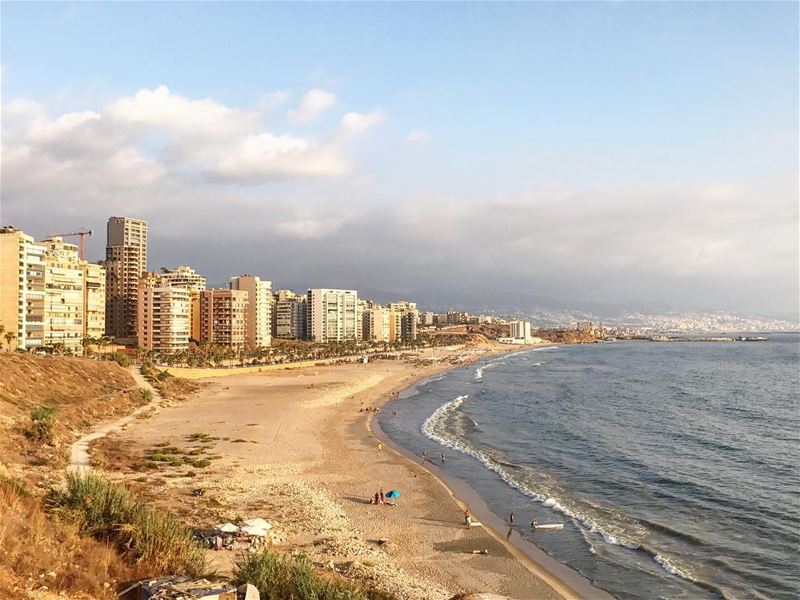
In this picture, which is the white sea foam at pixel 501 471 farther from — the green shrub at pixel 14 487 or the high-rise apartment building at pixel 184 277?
the high-rise apartment building at pixel 184 277

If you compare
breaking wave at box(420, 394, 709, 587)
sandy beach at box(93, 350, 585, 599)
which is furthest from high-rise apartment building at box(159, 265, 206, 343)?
breaking wave at box(420, 394, 709, 587)

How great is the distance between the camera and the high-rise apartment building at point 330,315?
18388 cm

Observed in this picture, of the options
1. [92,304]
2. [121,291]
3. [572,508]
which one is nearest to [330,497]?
[572,508]

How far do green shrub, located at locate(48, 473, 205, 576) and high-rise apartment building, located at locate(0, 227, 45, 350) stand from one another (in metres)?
63.1

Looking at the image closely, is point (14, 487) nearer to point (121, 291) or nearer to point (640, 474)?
point (640, 474)

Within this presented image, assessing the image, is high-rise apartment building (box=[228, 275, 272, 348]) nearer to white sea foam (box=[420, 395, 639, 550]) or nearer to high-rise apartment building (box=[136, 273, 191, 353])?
high-rise apartment building (box=[136, 273, 191, 353])

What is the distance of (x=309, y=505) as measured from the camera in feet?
82.7

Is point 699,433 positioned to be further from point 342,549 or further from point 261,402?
point 261,402

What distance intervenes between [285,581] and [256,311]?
426ft

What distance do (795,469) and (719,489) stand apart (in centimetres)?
782

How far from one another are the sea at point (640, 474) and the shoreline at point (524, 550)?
429 millimetres

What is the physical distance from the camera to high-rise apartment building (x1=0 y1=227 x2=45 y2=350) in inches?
2798

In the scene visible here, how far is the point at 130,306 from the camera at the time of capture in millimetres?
135000

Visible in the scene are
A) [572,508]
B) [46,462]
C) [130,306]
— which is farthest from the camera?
[130,306]
